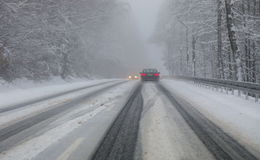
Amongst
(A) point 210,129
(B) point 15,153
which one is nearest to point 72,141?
(B) point 15,153

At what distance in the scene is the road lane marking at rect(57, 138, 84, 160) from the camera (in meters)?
3.17

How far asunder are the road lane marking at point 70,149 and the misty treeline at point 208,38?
1131 centimetres

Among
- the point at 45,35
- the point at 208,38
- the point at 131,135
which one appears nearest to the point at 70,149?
the point at 131,135

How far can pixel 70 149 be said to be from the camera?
3.48m

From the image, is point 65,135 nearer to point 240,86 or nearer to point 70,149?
point 70,149

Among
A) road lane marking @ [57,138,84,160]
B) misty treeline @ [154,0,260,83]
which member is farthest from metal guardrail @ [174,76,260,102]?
road lane marking @ [57,138,84,160]

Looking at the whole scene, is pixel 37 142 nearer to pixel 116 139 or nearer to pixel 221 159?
pixel 116 139

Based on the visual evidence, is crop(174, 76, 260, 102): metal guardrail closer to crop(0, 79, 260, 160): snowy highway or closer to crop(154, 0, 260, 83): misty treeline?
crop(154, 0, 260, 83): misty treeline

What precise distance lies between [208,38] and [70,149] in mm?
28341

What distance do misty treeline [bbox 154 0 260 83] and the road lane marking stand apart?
11.3 meters

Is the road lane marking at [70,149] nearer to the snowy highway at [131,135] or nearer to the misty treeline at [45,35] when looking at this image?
the snowy highway at [131,135]

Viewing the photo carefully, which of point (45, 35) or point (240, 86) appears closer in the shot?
point (240, 86)

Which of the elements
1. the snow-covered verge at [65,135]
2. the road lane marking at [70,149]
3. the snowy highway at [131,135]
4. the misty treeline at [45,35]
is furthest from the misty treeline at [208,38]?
the misty treeline at [45,35]

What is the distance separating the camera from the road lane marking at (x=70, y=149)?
317 centimetres
